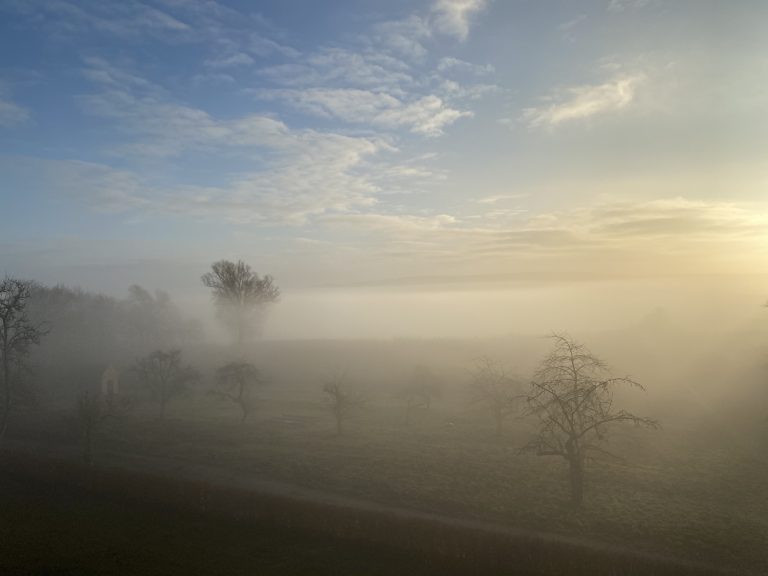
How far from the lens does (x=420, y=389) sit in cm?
4941

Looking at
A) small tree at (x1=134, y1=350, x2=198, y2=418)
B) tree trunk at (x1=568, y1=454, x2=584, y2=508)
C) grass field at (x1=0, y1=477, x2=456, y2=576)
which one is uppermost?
small tree at (x1=134, y1=350, x2=198, y2=418)

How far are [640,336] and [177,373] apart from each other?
7513 centimetres

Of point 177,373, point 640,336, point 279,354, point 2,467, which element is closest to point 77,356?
point 279,354

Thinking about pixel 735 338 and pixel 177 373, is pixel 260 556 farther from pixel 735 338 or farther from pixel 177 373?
pixel 735 338

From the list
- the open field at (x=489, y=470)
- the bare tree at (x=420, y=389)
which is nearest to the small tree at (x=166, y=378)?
the open field at (x=489, y=470)

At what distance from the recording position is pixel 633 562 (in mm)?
18031

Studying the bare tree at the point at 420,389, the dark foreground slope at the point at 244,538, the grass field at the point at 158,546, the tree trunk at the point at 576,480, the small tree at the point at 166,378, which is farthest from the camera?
the bare tree at the point at 420,389

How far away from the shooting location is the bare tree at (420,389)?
161 feet

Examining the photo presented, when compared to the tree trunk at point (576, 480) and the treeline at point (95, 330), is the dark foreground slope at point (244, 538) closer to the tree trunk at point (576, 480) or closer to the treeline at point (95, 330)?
the tree trunk at point (576, 480)

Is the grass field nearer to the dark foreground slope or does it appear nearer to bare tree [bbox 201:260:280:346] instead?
the dark foreground slope

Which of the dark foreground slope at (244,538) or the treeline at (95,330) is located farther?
the treeline at (95,330)

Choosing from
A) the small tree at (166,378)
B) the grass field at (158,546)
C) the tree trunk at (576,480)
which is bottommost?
the grass field at (158,546)

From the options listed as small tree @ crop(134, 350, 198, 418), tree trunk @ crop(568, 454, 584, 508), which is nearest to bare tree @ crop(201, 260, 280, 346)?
small tree @ crop(134, 350, 198, 418)

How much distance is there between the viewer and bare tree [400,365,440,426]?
161 feet
